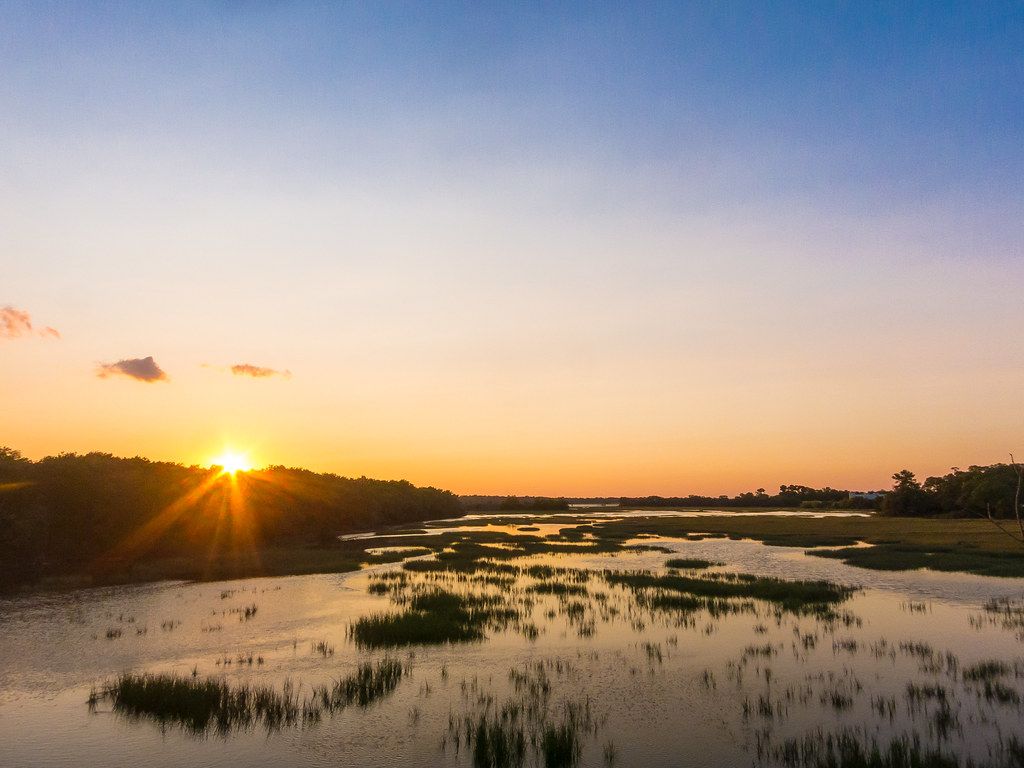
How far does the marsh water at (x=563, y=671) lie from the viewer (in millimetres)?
13422

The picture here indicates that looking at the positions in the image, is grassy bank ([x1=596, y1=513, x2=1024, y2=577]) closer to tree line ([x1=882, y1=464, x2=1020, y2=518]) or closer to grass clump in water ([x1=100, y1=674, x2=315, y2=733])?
tree line ([x1=882, y1=464, x2=1020, y2=518])

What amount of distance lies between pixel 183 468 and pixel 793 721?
238 ft

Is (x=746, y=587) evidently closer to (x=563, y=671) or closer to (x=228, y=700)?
(x=563, y=671)

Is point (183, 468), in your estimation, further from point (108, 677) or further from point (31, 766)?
point (31, 766)

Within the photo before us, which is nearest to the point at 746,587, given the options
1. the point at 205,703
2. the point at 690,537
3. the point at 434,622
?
the point at 434,622

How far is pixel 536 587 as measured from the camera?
35.7 m

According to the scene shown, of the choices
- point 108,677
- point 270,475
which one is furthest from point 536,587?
point 270,475

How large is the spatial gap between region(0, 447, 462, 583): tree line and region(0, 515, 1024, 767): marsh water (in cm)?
1528

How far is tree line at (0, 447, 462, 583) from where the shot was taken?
44.6 meters

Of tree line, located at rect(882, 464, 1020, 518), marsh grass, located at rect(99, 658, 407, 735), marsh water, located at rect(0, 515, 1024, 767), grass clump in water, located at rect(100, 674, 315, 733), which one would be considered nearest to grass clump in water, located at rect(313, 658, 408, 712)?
marsh grass, located at rect(99, 658, 407, 735)

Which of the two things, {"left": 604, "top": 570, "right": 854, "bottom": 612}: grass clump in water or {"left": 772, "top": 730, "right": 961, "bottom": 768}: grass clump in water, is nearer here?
{"left": 772, "top": 730, "right": 961, "bottom": 768}: grass clump in water

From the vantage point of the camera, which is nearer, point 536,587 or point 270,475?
point 536,587

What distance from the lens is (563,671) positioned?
18703mm

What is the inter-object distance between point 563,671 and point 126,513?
48351 millimetres
